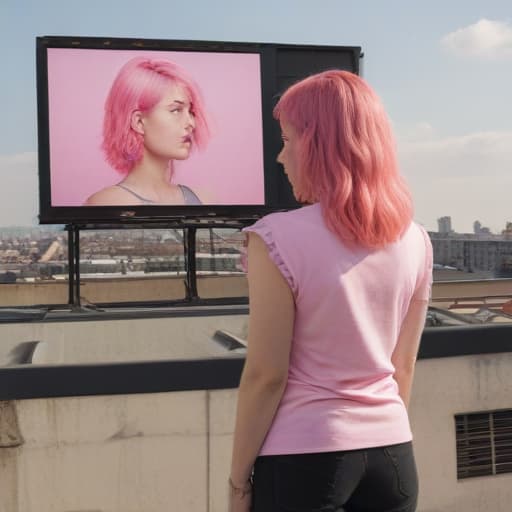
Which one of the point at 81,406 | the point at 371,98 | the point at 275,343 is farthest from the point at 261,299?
the point at 81,406

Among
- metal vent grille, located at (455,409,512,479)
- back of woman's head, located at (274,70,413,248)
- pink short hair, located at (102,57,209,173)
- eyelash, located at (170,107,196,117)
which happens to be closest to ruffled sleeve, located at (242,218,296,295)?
back of woman's head, located at (274,70,413,248)

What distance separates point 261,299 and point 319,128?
412 mm

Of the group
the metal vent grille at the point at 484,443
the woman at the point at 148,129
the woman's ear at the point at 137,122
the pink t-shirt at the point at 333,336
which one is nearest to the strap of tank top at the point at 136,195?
the woman at the point at 148,129

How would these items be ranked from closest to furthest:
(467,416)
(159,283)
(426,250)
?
(426,250) → (467,416) → (159,283)

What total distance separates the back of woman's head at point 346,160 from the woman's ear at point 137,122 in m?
6.85

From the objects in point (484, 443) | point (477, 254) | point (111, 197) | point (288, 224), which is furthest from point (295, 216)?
point (477, 254)

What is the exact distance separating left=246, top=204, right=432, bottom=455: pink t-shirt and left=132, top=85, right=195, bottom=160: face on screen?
6.98m

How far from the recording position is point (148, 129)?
816 centimetres

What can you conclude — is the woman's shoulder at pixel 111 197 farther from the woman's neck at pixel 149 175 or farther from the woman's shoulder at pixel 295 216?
the woman's shoulder at pixel 295 216

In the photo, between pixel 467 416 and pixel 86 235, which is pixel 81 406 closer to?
pixel 467 416

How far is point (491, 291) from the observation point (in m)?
18.8

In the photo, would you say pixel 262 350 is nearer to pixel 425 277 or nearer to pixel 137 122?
pixel 425 277

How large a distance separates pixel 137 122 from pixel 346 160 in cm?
699

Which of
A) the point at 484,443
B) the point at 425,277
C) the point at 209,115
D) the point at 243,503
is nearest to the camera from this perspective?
the point at 243,503
